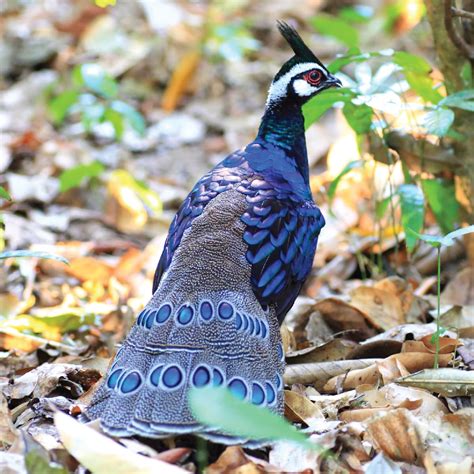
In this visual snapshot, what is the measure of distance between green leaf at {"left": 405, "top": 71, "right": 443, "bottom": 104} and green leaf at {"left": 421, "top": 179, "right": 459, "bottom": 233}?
468 millimetres

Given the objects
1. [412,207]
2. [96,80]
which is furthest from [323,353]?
[96,80]

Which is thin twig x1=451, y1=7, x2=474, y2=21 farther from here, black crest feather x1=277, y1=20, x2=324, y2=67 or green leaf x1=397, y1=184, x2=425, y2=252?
green leaf x1=397, y1=184, x2=425, y2=252

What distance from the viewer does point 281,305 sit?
3.33 metres

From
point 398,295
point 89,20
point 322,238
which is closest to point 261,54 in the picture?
point 89,20

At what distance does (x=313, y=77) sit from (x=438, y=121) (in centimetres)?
64

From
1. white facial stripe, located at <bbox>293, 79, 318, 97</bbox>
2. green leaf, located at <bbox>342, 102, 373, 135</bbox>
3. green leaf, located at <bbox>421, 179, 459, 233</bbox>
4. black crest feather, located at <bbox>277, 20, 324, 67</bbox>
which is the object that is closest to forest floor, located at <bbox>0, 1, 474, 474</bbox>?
green leaf, located at <bbox>421, 179, 459, 233</bbox>

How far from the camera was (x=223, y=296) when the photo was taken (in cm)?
299

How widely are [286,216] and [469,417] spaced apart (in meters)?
1.02

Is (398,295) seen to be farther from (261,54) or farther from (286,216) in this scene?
(261,54)

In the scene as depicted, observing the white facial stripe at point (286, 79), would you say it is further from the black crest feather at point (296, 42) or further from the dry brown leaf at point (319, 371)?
the dry brown leaf at point (319, 371)

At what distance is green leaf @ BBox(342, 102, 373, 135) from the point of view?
3.99 meters

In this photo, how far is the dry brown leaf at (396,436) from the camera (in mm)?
2660

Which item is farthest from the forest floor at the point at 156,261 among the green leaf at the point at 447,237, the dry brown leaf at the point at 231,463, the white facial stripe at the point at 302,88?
the white facial stripe at the point at 302,88

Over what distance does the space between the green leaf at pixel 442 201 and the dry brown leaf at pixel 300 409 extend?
151 cm
